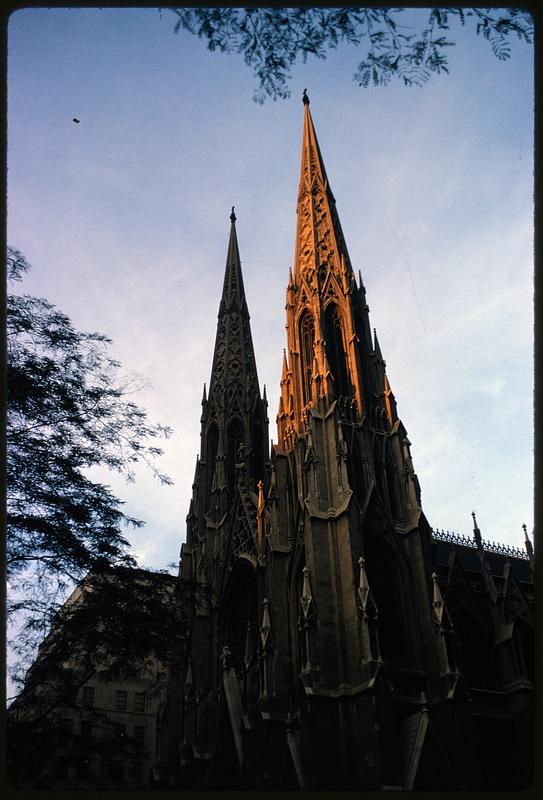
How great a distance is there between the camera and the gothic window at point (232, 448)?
39.2m

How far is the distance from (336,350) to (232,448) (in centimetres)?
869

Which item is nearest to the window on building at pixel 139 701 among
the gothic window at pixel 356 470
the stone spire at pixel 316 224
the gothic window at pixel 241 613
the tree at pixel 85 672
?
the gothic window at pixel 241 613

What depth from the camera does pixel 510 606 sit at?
1232 inches

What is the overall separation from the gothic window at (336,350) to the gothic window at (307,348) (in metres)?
0.80

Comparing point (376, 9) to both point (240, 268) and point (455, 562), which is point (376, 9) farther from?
point (240, 268)

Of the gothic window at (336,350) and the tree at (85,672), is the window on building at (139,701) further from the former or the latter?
the tree at (85,672)

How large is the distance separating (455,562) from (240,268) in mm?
26300

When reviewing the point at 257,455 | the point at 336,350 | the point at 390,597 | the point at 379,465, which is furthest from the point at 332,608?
the point at 257,455

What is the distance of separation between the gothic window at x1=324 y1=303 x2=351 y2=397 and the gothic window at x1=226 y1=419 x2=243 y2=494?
326 inches

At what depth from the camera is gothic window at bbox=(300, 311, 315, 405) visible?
115ft

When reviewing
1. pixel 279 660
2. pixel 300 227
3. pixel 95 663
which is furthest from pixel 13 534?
pixel 300 227

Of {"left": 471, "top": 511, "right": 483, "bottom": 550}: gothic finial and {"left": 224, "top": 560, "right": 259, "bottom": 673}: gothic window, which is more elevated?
{"left": 471, "top": 511, "right": 483, "bottom": 550}: gothic finial

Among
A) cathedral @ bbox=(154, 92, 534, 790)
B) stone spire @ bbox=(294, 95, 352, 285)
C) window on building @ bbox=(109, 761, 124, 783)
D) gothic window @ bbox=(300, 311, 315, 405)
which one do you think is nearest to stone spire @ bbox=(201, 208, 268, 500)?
cathedral @ bbox=(154, 92, 534, 790)

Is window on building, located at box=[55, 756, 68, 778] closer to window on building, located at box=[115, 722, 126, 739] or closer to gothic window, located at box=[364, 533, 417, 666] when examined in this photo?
window on building, located at box=[115, 722, 126, 739]
